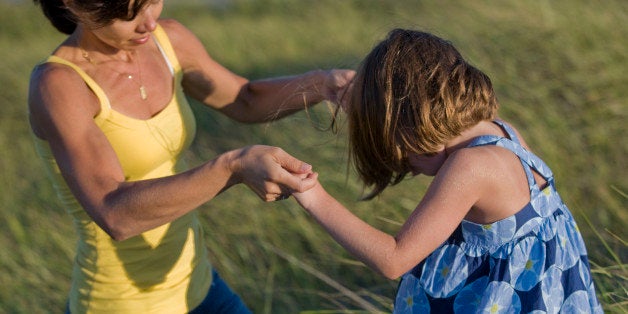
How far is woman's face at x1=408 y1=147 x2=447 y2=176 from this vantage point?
7.46 feet

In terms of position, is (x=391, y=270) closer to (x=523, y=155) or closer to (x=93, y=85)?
(x=523, y=155)

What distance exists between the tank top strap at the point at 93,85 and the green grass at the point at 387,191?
2.62ft

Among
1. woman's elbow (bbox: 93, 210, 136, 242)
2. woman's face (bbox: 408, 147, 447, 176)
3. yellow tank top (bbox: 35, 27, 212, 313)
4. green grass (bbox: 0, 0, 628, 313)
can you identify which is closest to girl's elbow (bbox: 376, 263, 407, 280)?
woman's face (bbox: 408, 147, 447, 176)

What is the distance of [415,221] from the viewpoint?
2.08 m

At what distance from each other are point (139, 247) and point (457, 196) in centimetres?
85

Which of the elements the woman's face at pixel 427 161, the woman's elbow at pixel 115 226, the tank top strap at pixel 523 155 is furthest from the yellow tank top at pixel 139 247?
the tank top strap at pixel 523 155

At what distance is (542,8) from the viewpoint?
544cm

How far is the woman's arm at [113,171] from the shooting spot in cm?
204

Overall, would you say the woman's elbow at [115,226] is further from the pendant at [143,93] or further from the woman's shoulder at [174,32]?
the woman's shoulder at [174,32]

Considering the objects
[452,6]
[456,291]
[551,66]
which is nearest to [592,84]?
[551,66]

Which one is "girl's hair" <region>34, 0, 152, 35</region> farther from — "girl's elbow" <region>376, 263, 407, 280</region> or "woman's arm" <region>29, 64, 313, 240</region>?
"girl's elbow" <region>376, 263, 407, 280</region>

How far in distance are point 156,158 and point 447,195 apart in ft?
2.51

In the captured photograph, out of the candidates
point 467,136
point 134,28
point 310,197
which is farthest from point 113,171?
point 467,136

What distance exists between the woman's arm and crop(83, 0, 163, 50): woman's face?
0.42 feet
